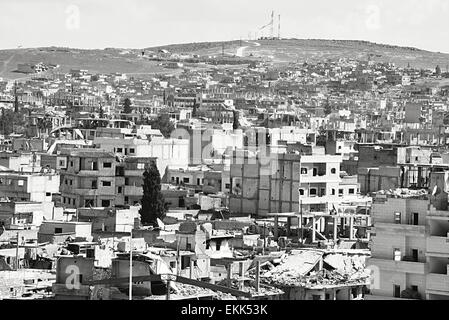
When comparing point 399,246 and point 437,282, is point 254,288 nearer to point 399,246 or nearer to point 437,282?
point 399,246

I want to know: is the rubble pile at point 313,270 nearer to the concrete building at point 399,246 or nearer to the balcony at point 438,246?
the concrete building at point 399,246

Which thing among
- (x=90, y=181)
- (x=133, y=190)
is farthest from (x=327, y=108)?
(x=90, y=181)

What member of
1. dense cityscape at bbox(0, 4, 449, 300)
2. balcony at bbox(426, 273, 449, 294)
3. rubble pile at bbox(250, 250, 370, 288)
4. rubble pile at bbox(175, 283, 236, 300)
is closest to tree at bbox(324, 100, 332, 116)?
dense cityscape at bbox(0, 4, 449, 300)

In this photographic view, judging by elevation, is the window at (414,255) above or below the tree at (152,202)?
above

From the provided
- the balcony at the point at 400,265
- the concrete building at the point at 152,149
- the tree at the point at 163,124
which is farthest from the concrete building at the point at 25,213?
the tree at the point at 163,124
